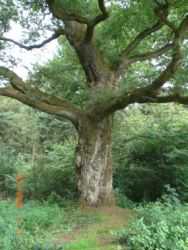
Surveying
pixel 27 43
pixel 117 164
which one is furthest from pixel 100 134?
pixel 27 43

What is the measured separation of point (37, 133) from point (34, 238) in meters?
12.1

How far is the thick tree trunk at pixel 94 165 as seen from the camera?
6988 millimetres

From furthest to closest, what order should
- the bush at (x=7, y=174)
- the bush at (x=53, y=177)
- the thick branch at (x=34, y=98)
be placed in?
1. the bush at (x=7, y=174)
2. the bush at (x=53, y=177)
3. the thick branch at (x=34, y=98)

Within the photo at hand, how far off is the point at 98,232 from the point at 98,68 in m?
3.91

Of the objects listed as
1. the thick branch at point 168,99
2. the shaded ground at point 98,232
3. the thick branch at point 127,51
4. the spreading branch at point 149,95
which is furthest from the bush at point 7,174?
the thick branch at point 168,99

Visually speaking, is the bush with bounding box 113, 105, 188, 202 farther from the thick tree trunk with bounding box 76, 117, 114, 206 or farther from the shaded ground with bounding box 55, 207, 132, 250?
the shaded ground with bounding box 55, 207, 132, 250

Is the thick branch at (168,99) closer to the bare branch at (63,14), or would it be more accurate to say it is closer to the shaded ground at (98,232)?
the bare branch at (63,14)

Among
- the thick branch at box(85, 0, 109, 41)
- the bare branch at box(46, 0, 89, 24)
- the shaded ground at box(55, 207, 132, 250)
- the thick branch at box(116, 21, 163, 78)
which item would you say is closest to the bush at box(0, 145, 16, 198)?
the shaded ground at box(55, 207, 132, 250)

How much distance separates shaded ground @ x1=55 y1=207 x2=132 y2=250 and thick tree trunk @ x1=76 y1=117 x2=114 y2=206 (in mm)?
347

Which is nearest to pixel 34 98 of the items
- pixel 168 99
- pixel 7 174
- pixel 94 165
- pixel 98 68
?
pixel 98 68

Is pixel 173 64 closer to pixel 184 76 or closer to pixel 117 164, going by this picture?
pixel 184 76

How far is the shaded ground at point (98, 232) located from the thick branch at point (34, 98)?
6.84 ft

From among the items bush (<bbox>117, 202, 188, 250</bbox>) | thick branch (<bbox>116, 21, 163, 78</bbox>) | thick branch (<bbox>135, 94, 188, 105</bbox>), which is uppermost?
thick branch (<bbox>116, 21, 163, 78</bbox>)

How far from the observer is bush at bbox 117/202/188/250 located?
3.66 metres
